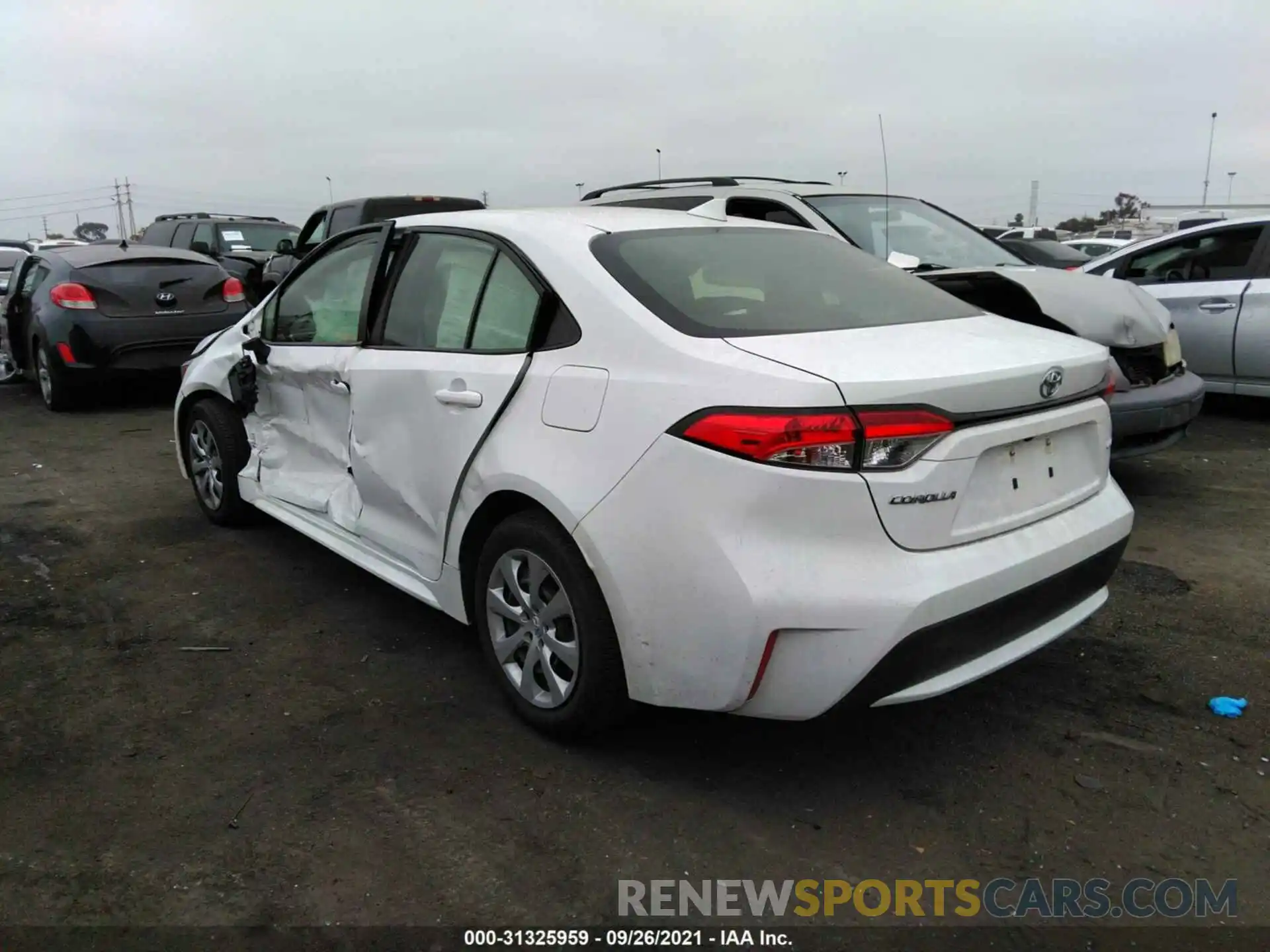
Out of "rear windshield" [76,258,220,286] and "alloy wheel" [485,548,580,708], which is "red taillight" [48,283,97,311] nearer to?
"rear windshield" [76,258,220,286]

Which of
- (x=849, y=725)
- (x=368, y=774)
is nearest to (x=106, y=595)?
(x=368, y=774)

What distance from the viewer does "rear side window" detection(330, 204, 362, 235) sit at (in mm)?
11367

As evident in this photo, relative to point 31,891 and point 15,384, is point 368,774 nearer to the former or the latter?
point 31,891

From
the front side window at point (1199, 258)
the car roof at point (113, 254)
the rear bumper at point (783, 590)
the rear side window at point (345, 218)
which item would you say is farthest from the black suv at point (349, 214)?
the rear bumper at point (783, 590)

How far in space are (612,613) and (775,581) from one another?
51 cm

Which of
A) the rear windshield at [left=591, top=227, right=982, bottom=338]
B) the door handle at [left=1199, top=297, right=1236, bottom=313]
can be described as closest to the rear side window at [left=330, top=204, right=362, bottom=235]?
the door handle at [left=1199, top=297, right=1236, bottom=313]

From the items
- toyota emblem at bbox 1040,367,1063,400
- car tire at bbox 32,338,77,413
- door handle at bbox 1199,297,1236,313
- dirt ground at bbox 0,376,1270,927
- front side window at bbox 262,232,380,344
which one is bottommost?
dirt ground at bbox 0,376,1270,927

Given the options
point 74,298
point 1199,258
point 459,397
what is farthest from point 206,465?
point 1199,258

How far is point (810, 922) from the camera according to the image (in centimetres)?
238

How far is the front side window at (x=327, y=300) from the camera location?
4129mm

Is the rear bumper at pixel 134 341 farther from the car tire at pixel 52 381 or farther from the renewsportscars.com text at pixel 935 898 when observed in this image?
the renewsportscars.com text at pixel 935 898

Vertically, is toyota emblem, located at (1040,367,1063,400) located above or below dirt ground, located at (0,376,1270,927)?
above

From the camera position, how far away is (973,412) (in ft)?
8.46

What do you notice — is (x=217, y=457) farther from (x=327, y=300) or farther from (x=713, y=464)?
(x=713, y=464)
